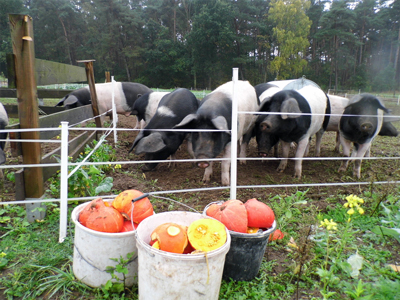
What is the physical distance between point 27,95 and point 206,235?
7.23 ft

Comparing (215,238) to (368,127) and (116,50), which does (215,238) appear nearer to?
(368,127)

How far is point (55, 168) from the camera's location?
3436 mm

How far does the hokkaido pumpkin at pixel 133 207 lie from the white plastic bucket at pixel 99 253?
0.54 ft

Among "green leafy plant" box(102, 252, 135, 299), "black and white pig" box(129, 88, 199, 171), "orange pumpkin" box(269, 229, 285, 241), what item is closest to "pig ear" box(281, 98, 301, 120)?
"black and white pig" box(129, 88, 199, 171)

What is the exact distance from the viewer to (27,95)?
2822 mm

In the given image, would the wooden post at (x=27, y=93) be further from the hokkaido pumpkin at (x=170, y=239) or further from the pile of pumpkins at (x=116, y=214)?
the hokkaido pumpkin at (x=170, y=239)

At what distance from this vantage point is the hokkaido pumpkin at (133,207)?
2.27 meters

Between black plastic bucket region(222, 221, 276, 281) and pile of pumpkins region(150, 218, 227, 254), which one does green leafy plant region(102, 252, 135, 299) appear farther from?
black plastic bucket region(222, 221, 276, 281)

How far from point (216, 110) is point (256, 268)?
2.70 m

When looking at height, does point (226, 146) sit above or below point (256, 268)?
above

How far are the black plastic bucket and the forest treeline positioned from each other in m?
34.4

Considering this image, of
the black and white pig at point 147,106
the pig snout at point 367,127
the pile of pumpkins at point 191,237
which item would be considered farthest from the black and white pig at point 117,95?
the pile of pumpkins at point 191,237

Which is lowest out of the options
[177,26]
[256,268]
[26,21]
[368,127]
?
[256,268]

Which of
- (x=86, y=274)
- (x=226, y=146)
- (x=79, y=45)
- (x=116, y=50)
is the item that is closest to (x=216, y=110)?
(x=226, y=146)
